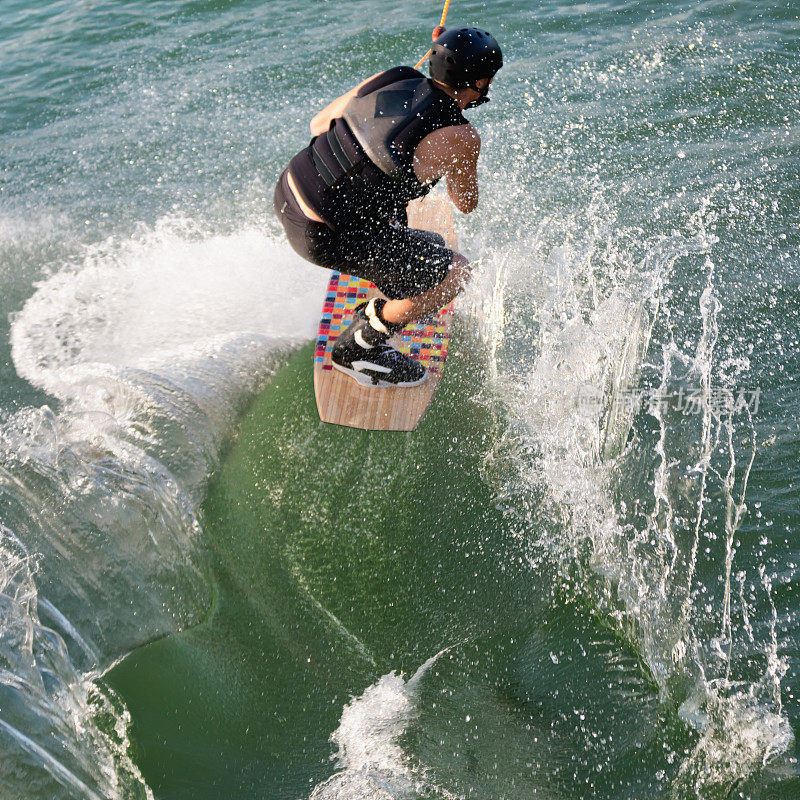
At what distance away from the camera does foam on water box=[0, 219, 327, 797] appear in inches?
111

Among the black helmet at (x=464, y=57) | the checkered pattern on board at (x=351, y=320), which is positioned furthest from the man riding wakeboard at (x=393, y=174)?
the checkered pattern on board at (x=351, y=320)

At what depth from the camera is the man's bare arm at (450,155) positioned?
10.2 ft

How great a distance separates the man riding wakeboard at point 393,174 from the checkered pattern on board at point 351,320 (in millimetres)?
391

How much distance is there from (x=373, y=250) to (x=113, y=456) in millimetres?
1728

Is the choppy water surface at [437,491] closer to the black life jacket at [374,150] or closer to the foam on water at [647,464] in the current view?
the foam on water at [647,464]

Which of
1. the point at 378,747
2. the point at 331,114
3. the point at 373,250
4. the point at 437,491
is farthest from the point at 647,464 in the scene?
the point at 331,114

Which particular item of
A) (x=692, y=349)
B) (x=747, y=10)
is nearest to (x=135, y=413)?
(x=692, y=349)

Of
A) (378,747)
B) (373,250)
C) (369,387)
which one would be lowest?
(378,747)

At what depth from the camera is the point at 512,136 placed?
6.48 metres

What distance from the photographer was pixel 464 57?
303 centimetres

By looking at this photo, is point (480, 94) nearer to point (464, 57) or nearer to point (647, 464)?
point (464, 57)

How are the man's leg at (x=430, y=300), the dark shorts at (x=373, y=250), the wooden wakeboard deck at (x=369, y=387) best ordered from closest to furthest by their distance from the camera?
1. the dark shorts at (x=373, y=250)
2. the man's leg at (x=430, y=300)
3. the wooden wakeboard deck at (x=369, y=387)


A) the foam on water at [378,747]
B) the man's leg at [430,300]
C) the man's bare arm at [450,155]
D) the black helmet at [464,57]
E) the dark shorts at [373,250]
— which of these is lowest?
the foam on water at [378,747]

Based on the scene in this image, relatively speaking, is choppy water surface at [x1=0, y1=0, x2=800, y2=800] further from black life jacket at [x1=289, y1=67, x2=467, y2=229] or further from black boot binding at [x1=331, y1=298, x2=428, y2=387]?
black life jacket at [x1=289, y1=67, x2=467, y2=229]
